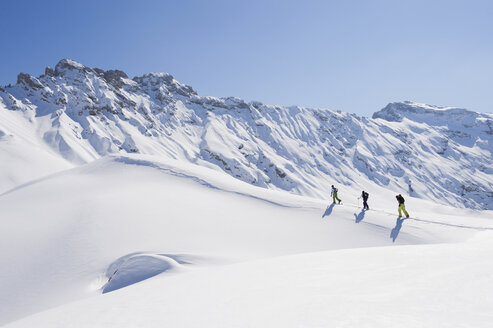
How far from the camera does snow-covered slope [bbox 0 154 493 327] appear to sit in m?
5.18

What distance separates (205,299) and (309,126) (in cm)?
20136

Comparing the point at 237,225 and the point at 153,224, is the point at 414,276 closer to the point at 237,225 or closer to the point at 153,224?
the point at 237,225

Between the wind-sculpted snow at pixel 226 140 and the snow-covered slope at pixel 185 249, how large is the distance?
87977 millimetres

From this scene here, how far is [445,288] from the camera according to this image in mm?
4586

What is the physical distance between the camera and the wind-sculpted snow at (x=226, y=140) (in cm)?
12519

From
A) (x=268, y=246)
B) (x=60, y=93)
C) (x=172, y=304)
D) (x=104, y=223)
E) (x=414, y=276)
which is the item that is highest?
(x=60, y=93)

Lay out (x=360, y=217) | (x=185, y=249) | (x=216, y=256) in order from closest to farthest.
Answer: (x=216, y=256) < (x=185, y=249) < (x=360, y=217)

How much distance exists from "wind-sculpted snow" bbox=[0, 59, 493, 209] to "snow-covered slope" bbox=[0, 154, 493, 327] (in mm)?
87977

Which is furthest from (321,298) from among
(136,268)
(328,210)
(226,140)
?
(226,140)

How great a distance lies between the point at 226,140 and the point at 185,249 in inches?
5748

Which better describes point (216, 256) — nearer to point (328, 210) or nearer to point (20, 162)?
point (328, 210)

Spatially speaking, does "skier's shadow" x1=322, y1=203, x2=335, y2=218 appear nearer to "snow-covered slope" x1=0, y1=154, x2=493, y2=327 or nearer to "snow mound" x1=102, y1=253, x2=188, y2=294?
"snow-covered slope" x1=0, y1=154, x2=493, y2=327

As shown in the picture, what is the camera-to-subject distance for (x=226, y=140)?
158 meters

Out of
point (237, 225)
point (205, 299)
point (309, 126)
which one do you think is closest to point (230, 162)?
point (309, 126)
